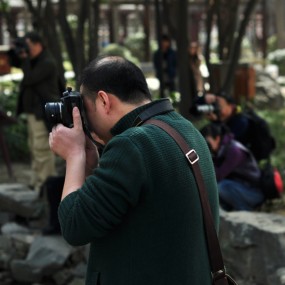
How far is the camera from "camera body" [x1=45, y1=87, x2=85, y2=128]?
242cm

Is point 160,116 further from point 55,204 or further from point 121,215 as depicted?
point 55,204

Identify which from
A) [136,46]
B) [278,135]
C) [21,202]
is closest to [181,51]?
[278,135]

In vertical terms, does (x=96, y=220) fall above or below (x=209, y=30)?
above

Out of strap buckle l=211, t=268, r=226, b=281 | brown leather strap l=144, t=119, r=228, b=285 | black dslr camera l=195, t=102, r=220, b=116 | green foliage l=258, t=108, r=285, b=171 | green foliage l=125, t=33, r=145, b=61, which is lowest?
green foliage l=125, t=33, r=145, b=61

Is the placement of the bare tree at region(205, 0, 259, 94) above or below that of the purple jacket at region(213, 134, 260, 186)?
below

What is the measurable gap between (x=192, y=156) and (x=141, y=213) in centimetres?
22

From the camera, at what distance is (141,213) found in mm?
2291

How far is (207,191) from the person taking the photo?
2.42 m

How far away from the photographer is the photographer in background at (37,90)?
7.87 metres

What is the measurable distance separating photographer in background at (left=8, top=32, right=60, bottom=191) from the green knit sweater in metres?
5.31

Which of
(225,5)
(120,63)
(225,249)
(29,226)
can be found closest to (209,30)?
(225,5)

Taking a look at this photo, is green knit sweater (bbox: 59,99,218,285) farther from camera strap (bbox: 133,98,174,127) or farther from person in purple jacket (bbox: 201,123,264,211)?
person in purple jacket (bbox: 201,123,264,211)

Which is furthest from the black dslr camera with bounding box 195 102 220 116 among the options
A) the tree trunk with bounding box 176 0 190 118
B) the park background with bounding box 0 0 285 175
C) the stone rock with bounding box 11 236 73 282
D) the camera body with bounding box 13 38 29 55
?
the tree trunk with bounding box 176 0 190 118

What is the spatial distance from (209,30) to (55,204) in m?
5.03
